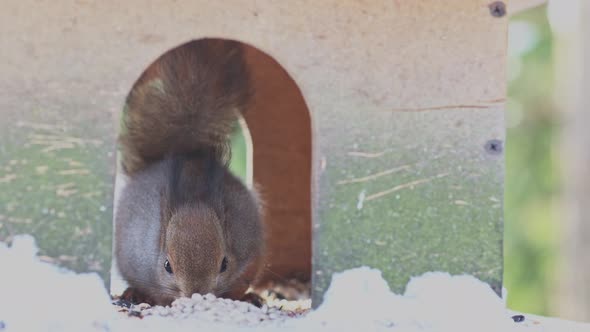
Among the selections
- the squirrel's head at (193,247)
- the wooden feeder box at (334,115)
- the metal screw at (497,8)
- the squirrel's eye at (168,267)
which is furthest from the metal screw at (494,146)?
the squirrel's eye at (168,267)

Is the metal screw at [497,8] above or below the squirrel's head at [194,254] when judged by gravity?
above

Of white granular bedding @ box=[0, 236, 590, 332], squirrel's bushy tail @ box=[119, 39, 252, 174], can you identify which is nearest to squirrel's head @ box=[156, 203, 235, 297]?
white granular bedding @ box=[0, 236, 590, 332]

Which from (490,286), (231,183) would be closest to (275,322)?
(490,286)

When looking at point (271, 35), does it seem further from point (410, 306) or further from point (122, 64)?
point (410, 306)

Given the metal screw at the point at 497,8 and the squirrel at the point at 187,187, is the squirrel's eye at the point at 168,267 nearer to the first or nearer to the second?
the squirrel at the point at 187,187

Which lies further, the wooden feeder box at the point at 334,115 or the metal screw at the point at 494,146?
the metal screw at the point at 494,146

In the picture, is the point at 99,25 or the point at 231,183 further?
the point at 231,183
